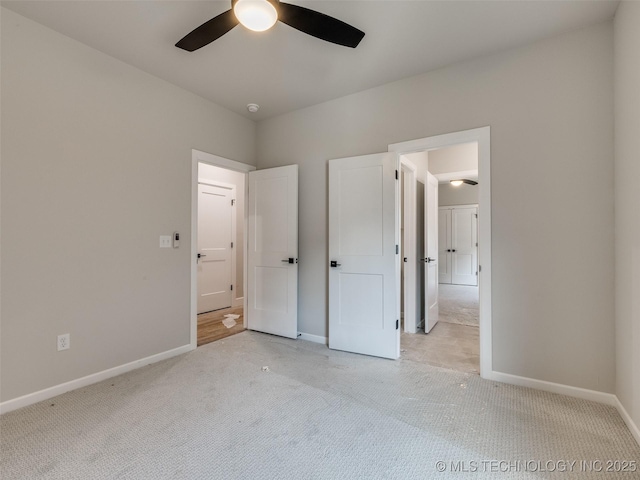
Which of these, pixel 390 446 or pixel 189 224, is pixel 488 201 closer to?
pixel 390 446

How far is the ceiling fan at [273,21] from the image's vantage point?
1.61 metres

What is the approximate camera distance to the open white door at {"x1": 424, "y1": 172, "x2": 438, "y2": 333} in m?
3.80

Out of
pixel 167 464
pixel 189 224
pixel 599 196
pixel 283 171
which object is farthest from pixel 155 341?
pixel 599 196

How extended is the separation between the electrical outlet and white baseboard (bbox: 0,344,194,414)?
27 centimetres

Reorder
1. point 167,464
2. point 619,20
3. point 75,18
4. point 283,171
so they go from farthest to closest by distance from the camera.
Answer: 1. point 283,171
2. point 75,18
3. point 619,20
4. point 167,464


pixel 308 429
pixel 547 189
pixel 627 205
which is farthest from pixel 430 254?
pixel 308 429

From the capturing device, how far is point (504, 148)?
8.07 ft

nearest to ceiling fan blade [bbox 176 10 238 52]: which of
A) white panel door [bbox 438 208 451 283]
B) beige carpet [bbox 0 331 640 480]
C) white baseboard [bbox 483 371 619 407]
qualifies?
beige carpet [bbox 0 331 640 480]

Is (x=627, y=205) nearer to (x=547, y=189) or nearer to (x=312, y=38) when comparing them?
(x=547, y=189)

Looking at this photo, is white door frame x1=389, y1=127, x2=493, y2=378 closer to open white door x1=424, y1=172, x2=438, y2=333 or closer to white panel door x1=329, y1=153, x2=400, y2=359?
white panel door x1=329, y1=153, x2=400, y2=359

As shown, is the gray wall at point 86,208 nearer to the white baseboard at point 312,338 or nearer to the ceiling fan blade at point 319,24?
the white baseboard at point 312,338

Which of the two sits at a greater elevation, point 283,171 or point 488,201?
point 283,171

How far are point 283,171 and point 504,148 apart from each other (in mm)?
2246

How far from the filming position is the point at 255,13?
1.63m
